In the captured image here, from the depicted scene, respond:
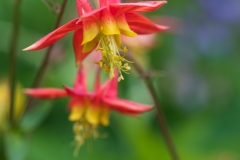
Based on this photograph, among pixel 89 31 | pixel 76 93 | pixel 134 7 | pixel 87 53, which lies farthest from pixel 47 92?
pixel 134 7

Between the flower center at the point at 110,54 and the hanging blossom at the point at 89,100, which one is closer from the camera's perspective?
the flower center at the point at 110,54

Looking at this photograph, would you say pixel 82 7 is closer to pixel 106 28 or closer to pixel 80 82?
pixel 106 28

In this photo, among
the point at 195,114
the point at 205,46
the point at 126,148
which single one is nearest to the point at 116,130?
the point at 126,148

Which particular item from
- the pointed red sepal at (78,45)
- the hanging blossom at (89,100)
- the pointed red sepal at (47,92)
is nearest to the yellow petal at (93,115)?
the hanging blossom at (89,100)

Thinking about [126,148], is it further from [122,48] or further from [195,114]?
[122,48]

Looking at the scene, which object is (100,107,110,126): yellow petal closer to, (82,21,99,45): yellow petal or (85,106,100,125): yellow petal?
(85,106,100,125): yellow petal

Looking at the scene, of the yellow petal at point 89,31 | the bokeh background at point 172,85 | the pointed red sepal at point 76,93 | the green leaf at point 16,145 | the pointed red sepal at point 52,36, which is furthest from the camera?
the bokeh background at point 172,85

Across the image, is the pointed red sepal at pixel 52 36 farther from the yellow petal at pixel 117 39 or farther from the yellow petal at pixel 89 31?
the yellow petal at pixel 117 39

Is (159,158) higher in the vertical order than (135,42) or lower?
lower
